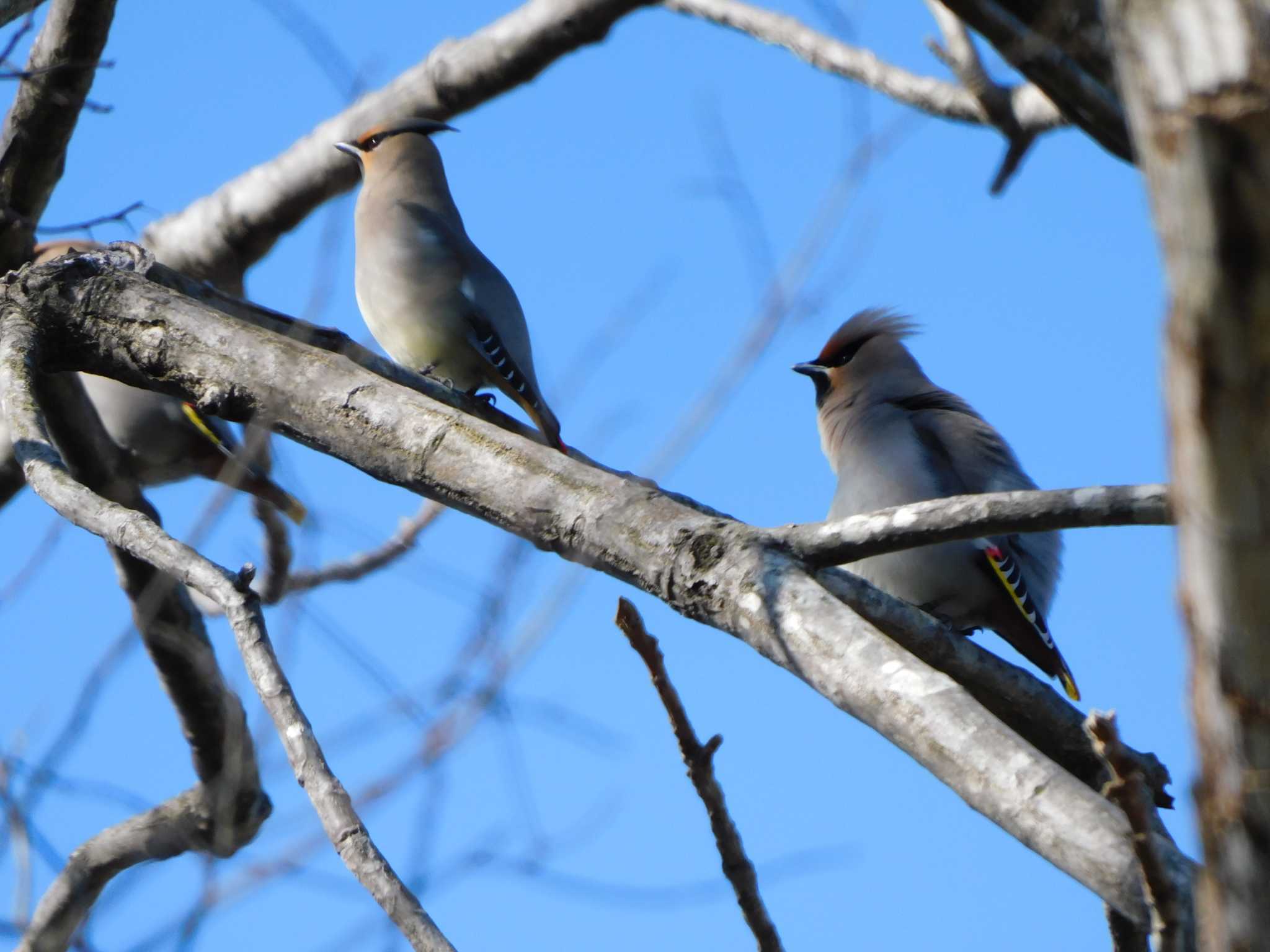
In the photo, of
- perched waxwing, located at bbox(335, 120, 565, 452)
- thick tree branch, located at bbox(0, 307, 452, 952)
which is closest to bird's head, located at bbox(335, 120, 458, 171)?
perched waxwing, located at bbox(335, 120, 565, 452)

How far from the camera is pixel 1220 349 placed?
34.8 inches

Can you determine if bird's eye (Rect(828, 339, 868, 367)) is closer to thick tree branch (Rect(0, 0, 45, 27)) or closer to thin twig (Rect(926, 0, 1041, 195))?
thin twig (Rect(926, 0, 1041, 195))

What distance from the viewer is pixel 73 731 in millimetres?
2404

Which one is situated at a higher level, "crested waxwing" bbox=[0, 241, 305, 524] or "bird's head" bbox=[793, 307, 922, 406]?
"bird's head" bbox=[793, 307, 922, 406]

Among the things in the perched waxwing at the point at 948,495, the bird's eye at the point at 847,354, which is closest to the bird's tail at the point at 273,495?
the perched waxwing at the point at 948,495

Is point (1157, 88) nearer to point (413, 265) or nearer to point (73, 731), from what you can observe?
point (73, 731)

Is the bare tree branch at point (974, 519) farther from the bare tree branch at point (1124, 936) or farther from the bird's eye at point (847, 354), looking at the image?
the bird's eye at point (847, 354)

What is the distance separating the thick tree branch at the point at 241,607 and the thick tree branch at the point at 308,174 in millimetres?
1974

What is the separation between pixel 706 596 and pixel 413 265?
3972mm

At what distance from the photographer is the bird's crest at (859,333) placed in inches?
250

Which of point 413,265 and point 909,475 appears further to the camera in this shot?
point 413,265

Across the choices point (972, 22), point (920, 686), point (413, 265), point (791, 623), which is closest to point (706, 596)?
point (791, 623)

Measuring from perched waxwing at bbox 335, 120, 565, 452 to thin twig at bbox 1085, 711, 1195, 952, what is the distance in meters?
4.20

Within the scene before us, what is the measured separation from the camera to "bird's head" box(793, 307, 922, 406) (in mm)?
6023
